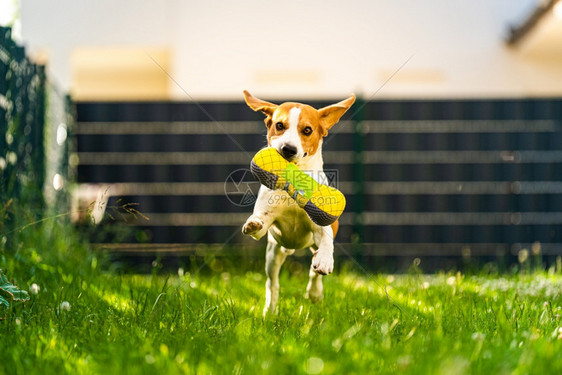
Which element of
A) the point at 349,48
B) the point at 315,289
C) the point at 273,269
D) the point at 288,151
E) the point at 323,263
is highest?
the point at 349,48

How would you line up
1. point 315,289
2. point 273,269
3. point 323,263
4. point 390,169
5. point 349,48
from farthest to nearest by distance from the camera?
1. point 349,48
2. point 390,169
3. point 315,289
4. point 273,269
5. point 323,263

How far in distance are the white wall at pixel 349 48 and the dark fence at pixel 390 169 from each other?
223 centimetres

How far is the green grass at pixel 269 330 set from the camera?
152cm

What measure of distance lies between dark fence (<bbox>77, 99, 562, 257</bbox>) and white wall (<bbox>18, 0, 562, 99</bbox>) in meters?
2.23

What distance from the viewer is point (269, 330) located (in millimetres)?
2000

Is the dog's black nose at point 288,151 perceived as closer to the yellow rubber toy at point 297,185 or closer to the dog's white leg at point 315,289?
the yellow rubber toy at point 297,185

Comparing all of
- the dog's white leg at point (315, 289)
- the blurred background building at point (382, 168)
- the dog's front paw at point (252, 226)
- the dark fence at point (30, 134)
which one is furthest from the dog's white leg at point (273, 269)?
the blurred background building at point (382, 168)

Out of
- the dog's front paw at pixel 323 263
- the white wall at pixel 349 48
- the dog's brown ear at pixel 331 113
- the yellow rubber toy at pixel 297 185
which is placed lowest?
the dog's front paw at pixel 323 263

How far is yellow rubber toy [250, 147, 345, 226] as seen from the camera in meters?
2.02

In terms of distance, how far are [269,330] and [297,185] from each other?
0.52 metres

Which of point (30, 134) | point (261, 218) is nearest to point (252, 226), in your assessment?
point (261, 218)

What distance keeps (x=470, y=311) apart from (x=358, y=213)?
3.29m

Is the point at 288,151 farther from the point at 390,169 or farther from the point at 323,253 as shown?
the point at 390,169

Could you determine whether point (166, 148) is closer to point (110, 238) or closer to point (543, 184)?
point (110, 238)
